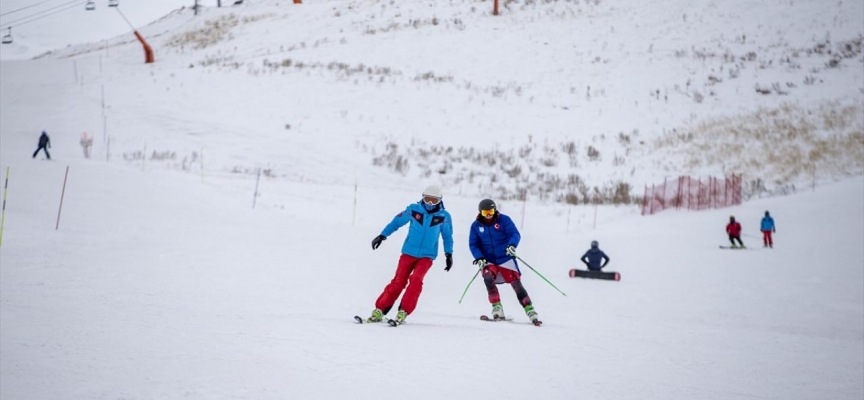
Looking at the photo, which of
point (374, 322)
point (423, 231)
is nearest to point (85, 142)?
point (374, 322)

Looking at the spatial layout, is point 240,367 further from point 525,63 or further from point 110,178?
point 525,63

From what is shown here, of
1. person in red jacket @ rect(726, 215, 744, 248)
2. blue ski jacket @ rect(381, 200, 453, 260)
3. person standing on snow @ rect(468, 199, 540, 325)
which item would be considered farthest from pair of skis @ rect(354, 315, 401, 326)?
person in red jacket @ rect(726, 215, 744, 248)

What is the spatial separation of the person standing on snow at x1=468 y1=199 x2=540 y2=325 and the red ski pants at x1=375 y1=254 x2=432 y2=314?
849 millimetres

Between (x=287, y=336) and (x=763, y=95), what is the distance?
1500 inches

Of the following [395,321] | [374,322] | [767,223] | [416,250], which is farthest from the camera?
[767,223]

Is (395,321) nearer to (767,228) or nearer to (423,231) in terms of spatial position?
(423,231)

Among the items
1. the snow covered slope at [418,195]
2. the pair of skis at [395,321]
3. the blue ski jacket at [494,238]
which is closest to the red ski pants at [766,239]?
the snow covered slope at [418,195]

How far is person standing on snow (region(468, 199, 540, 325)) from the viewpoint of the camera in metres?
9.12

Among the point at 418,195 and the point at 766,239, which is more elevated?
the point at 418,195

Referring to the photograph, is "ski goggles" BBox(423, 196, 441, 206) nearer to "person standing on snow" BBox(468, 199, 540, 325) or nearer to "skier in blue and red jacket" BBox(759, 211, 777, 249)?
"person standing on snow" BBox(468, 199, 540, 325)

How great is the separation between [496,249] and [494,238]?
0.16 metres

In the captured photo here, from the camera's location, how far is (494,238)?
30.2ft

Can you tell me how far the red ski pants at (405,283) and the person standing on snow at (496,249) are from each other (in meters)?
0.85

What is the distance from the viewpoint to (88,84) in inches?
1635
